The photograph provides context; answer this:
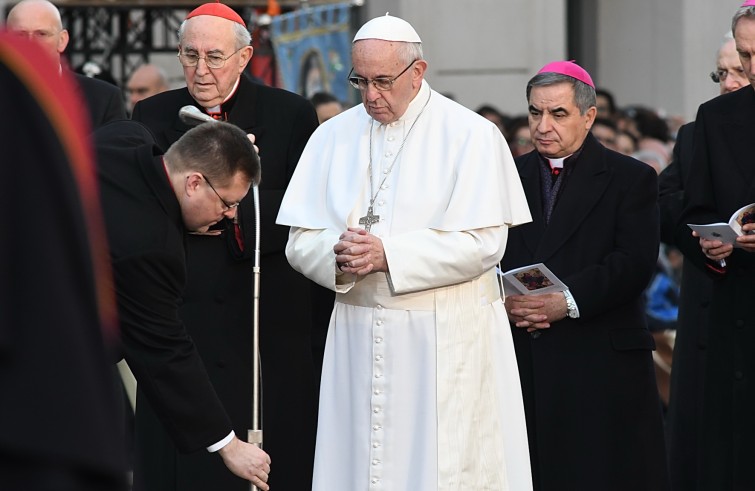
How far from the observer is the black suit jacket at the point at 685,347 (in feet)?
18.8

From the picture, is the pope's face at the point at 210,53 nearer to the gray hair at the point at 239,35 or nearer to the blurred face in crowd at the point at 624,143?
the gray hair at the point at 239,35

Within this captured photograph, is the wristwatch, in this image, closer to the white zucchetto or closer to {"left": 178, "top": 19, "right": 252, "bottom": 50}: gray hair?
the white zucchetto

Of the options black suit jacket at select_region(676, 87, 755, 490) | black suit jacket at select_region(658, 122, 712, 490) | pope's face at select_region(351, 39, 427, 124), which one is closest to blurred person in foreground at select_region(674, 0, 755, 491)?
black suit jacket at select_region(676, 87, 755, 490)

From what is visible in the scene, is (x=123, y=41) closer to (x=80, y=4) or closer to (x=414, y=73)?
(x=80, y=4)

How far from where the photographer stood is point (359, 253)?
4.44 meters

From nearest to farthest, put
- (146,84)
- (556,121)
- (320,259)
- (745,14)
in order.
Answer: (320,259)
(745,14)
(556,121)
(146,84)

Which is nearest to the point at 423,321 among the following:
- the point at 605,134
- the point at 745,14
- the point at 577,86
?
the point at 577,86

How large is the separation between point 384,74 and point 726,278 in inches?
60.1

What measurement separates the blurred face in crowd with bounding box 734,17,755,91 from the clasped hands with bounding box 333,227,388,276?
1.47 metres

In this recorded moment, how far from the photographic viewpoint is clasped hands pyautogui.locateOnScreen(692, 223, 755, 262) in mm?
4750

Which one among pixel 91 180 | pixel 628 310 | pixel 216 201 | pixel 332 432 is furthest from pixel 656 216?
pixel 91 180

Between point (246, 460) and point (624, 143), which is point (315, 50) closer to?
point (624, 143)

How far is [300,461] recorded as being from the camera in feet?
17.9

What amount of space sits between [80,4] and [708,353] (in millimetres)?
7485
